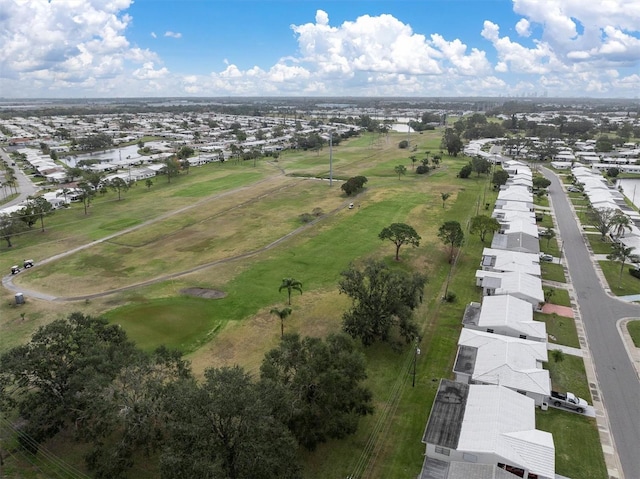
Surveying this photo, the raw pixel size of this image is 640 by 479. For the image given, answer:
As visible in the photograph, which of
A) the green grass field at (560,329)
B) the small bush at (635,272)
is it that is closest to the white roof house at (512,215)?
the small bush at (635,272)

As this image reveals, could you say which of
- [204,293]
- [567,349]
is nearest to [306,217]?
[204,293]

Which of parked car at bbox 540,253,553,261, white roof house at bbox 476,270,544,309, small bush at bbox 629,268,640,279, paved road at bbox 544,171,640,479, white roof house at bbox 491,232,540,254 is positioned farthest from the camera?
parked car at bbox 540,253,553,261

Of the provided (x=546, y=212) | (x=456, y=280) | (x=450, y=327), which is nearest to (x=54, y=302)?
(x=450, y=327)

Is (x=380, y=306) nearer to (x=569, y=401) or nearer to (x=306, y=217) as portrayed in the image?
(x=569, y=401)

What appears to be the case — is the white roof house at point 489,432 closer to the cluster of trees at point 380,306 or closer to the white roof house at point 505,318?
the cluster of trees at point 380,306

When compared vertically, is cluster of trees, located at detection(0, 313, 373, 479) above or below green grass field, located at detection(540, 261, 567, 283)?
above

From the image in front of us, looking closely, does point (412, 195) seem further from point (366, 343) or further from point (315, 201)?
point (366, 343)

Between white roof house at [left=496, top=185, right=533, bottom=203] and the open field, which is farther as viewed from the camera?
white roof house at [left=496, top=185, right=533, bottom=203]

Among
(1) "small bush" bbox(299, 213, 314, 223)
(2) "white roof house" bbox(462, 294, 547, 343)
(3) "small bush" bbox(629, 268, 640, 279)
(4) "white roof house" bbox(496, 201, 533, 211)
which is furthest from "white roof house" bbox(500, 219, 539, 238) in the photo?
(1) "small bush" bbox(299, 213, 314, 223)

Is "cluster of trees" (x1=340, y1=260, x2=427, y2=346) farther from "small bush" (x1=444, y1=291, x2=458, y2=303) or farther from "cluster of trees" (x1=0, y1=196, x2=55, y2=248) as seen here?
"cluster of trees" (x1=0, y1=196, x2=55, y2=248)
